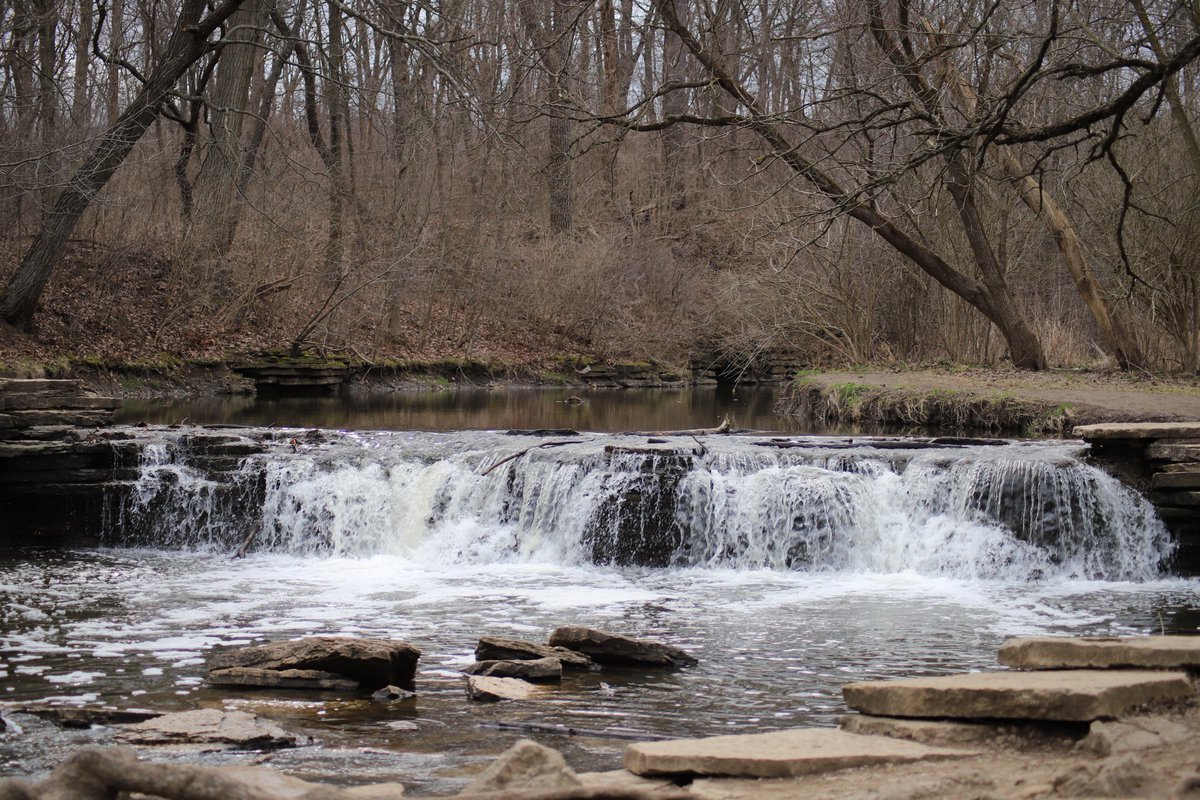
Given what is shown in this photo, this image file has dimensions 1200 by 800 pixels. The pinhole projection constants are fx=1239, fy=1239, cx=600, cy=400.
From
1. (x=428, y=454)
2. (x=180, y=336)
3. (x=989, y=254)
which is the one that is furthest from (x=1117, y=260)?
(x=180, y=336)

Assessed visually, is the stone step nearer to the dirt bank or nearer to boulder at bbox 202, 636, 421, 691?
the dirt bank

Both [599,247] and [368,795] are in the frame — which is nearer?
[368,795]

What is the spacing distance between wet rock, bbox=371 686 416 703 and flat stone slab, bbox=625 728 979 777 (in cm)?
244

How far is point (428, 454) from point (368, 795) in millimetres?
9547

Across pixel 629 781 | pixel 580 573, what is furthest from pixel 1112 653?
pixel 580 573

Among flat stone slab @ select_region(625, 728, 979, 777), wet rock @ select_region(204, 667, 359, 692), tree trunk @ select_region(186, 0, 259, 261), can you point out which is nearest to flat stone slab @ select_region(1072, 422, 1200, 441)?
wet rock @ select_region(204, 667, 359, 692)

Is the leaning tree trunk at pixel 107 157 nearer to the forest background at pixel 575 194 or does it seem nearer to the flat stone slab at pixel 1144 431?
the forest background at pixel 575 194

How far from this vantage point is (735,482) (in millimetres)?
11930

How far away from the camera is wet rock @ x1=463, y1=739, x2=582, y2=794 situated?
369 cm

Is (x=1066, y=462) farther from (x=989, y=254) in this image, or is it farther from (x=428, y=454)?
(x=989, y=254)

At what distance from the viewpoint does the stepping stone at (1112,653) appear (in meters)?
4.68

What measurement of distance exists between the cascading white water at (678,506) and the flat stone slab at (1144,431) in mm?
448

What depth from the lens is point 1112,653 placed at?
471 centimetres

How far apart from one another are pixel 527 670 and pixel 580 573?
439 cm
